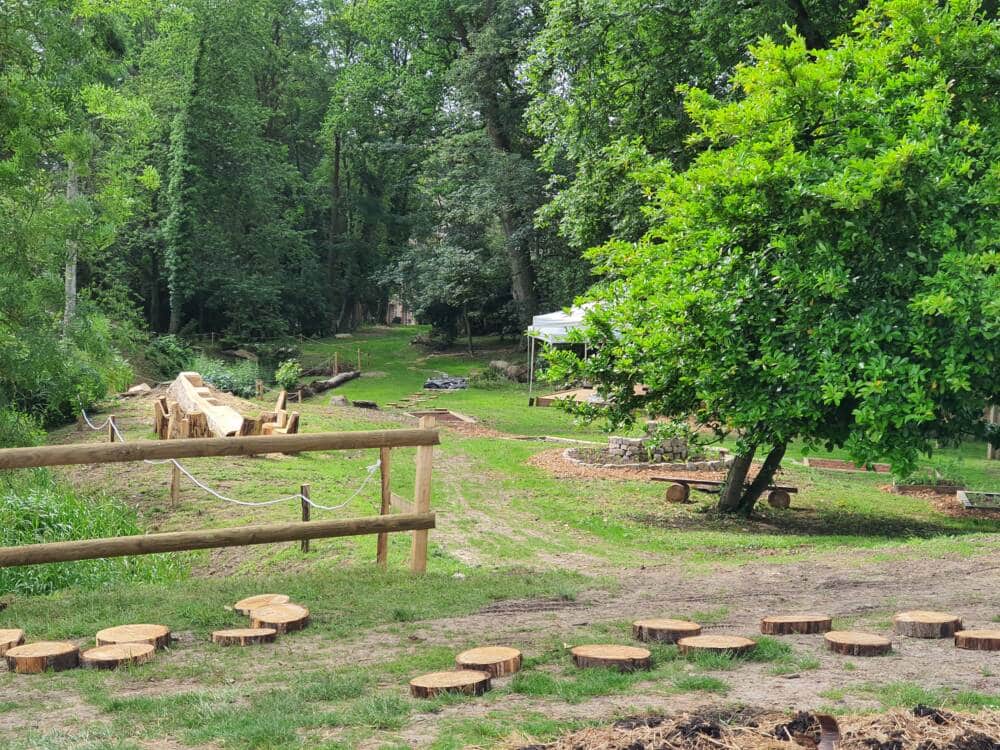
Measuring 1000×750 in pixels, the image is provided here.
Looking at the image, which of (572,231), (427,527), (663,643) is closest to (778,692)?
(663,643)

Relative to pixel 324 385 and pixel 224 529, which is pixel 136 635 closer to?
pixel 224 529

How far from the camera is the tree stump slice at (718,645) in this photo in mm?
5102

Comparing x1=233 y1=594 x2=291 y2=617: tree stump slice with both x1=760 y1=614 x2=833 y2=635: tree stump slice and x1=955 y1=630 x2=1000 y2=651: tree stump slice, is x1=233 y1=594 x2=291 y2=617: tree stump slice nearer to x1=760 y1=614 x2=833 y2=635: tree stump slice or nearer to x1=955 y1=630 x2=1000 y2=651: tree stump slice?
x1=760 y1=614 x2=833 y2=635: tree stump slice

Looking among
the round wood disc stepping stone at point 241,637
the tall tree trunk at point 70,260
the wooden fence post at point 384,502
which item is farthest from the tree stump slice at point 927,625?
the tall tree trunk at point 70,260

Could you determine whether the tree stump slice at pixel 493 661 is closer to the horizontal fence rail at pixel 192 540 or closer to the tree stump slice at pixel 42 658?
the tree stump slice at pixel 42 658

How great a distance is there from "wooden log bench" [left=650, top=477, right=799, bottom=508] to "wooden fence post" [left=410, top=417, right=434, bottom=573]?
→ 22.7 feet

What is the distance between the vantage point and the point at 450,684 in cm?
447

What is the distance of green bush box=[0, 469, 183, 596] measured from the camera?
8.60 metres

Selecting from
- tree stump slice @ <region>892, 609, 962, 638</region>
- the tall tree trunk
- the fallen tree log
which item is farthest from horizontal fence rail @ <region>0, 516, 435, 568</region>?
the fallen tree log

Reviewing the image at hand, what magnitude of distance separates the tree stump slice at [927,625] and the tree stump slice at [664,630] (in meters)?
1.22

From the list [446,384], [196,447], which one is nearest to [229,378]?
[446,384]

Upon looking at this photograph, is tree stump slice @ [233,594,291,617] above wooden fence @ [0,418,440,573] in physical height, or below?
below

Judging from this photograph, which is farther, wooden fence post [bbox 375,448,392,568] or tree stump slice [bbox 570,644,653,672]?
wooden fence post [bbox 375,448,392,568]

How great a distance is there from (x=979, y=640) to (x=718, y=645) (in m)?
1.39
